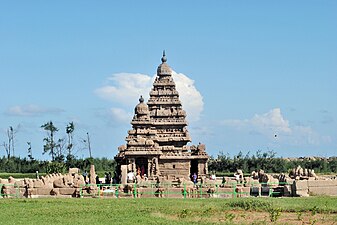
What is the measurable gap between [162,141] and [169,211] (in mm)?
36519

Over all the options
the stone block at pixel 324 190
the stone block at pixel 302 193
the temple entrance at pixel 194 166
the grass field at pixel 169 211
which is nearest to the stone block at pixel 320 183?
the stone block at pixel 324 190

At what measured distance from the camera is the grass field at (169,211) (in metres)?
22.4

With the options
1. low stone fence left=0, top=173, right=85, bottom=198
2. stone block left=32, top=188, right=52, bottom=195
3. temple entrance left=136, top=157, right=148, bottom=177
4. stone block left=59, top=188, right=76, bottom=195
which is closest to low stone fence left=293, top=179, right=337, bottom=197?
low stone fence left=0, top=173, right=85, bottom=198

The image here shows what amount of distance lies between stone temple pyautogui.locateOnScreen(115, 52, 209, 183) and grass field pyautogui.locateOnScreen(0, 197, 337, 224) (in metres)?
23.8

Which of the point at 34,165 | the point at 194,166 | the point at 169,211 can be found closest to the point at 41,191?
the point at 169,211

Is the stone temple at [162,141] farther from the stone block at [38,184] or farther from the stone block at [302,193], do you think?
the stone block at [302,193]

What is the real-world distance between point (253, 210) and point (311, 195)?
805cm

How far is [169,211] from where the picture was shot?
25.1m

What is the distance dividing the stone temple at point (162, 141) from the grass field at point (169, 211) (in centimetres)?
2379

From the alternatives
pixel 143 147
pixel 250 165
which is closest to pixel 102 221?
pixel 143 147

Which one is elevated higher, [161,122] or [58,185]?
[161,122]

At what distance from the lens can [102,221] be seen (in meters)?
22.1

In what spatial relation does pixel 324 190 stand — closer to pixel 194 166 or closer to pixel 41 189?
pixel 41 189

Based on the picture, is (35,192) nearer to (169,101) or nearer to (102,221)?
(102,221)
